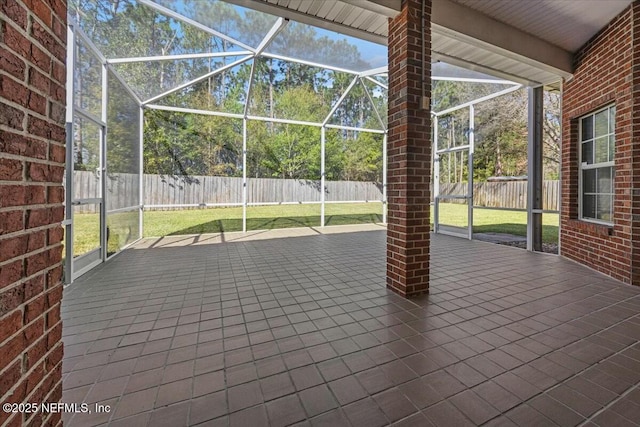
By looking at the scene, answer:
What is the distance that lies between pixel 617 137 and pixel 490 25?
2251 mm

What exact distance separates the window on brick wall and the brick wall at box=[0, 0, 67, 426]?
19.3 feet

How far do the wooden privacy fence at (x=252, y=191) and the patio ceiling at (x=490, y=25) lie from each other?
9.92ft

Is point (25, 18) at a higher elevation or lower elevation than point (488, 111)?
lower

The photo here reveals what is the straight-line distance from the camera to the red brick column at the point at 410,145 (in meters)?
3.07

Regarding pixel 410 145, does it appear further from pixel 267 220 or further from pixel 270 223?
pixel 267 220

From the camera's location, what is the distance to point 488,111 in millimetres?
7332

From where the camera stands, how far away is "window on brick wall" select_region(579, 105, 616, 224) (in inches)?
163

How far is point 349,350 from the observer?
2.07 meters

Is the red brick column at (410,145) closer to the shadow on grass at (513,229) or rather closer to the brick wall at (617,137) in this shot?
the brick wall at (617,137)

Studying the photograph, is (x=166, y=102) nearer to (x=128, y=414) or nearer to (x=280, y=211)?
(x=280, y=211)

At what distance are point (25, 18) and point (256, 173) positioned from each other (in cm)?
1033

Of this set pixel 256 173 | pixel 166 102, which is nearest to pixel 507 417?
pixel 166 102

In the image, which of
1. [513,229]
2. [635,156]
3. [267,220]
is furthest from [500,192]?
[267,220]

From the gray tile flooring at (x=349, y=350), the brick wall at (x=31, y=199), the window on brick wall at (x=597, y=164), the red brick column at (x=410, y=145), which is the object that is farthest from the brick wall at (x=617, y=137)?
the brick wall at (x=31, y=199)
